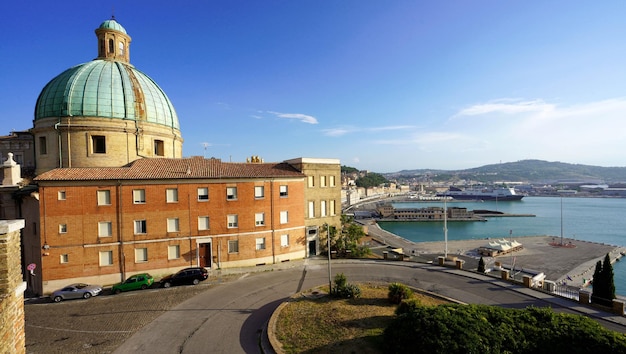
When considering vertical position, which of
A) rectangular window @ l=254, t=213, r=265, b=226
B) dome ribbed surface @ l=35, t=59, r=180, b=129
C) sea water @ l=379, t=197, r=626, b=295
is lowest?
sea water @ l=379, t=197, r=626, b=295

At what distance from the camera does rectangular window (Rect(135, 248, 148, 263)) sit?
2683 cm

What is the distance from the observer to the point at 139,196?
2702cm

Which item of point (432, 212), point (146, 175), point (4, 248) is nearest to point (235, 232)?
point (146, 175)

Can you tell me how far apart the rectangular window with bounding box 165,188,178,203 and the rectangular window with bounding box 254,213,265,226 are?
7.95m

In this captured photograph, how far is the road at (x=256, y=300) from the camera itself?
52.7 ft

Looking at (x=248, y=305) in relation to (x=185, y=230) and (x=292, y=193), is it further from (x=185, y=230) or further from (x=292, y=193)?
(x=292, y=193)

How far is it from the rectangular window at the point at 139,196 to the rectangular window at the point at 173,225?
287 cm

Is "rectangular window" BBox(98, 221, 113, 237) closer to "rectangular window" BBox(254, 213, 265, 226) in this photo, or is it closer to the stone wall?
"rectangular window" BBox(254, 213, 265, 226)

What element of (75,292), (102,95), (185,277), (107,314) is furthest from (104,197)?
(102,95)

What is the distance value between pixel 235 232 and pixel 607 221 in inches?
6043

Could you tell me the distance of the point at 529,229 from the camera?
4151 inches

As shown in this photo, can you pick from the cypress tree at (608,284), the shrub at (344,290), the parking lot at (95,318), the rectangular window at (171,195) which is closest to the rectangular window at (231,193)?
the rectangular window at (171,195)

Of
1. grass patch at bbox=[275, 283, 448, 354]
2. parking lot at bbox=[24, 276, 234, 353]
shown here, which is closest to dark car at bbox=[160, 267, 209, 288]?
parking lot at bbox=[24, 276, 234, 353]

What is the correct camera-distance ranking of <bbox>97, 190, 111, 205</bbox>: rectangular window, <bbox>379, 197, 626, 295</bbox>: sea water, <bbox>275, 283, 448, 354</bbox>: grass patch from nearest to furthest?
<bbox>275, 283, 448, 354</bbox>: grass patch
<bbox>97, 190, 111, 205</bbox>: rectangular window
<bbox>379, 197, 626, 295</bbox>: sea water
